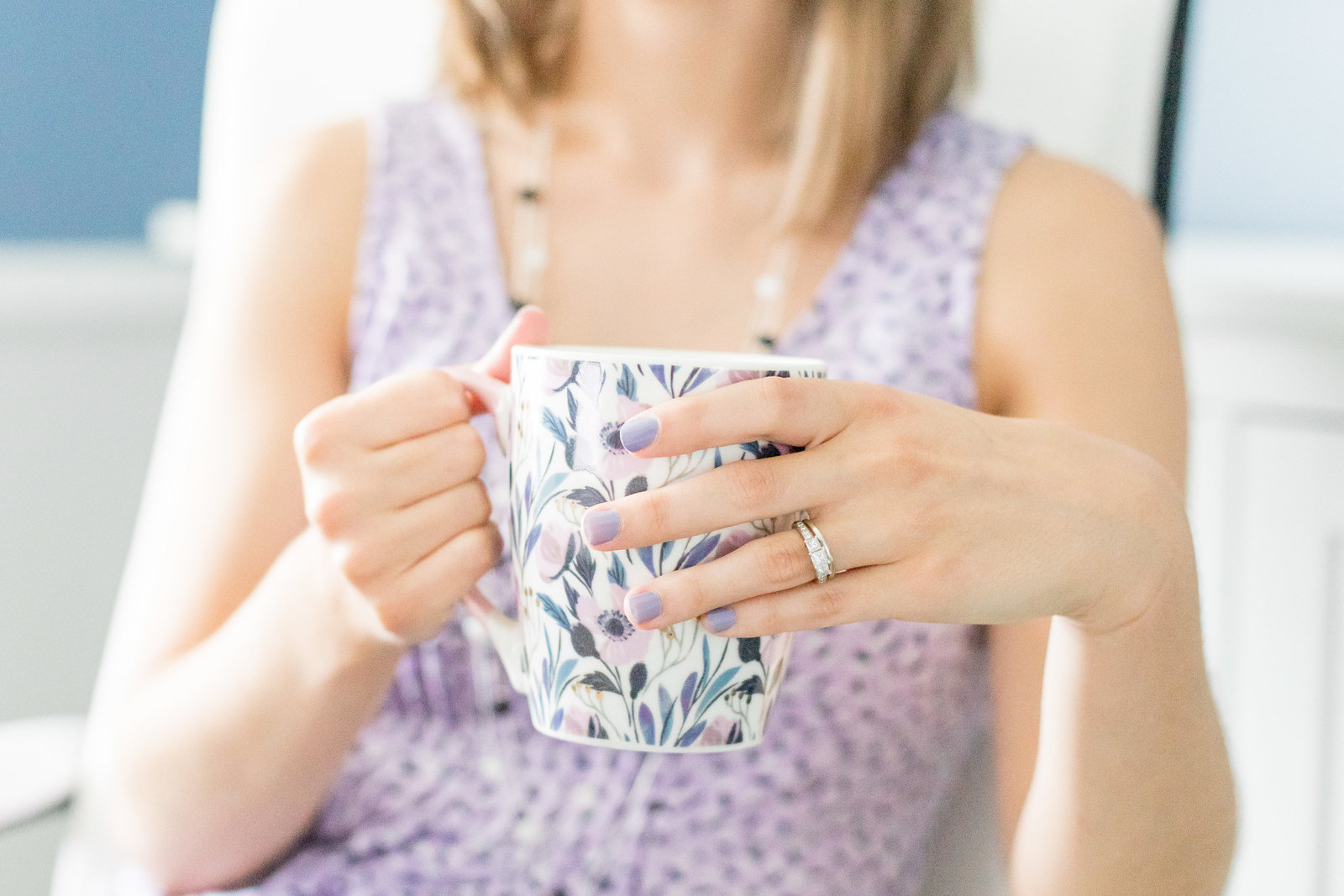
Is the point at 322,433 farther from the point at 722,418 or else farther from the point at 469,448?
the point at 722,418

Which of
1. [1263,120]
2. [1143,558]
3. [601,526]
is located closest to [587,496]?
[601,526]

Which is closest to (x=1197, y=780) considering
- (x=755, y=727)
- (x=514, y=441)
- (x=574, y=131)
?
(x=755, y=727)

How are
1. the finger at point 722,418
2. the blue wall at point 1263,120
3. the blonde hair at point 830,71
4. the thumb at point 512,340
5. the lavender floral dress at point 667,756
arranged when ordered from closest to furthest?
the finger at point 722,418 → the thumb at point 512,340 → the lavender floral dress at point 667,756 → the blonde hair at point 830,71 → the blue wall at point 1263,120

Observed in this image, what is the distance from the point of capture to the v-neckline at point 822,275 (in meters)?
0.76

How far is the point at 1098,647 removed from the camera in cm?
48

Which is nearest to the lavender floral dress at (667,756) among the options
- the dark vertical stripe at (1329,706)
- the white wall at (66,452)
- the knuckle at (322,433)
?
the knuckle at (322,433)

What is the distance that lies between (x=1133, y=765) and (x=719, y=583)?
258mm

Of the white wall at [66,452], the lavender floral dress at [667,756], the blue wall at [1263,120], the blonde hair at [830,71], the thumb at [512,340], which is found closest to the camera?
the thumb at [512,340]

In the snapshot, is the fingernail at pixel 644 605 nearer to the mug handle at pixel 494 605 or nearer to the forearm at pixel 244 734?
the mug handle at pixel 494 605

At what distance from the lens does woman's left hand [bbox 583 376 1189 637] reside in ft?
1.24

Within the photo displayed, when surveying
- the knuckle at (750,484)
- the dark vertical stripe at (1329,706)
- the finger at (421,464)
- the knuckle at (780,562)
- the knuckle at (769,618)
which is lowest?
the dark vertical stripe at (1329,706)

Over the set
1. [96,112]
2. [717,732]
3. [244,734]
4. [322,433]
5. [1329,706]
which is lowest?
[1329,706]

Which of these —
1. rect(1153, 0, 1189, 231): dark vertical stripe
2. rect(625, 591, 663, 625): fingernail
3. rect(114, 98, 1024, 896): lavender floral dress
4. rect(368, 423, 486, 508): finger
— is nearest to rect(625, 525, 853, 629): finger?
rect(625, 591, 663, 625): fingernail

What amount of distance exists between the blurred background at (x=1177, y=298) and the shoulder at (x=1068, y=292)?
6.4 inches
